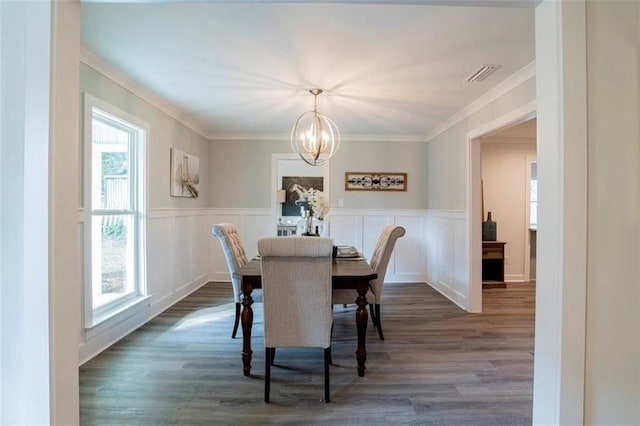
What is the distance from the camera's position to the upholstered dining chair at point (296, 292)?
2.01 metres

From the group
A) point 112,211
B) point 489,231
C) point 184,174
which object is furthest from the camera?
point 489,231

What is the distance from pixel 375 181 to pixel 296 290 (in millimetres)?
3696

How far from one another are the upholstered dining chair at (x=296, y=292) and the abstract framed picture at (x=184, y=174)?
262cm

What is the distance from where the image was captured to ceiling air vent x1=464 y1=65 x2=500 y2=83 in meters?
2.80

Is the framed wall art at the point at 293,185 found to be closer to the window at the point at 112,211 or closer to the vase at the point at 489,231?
the vase at the point at 489,231

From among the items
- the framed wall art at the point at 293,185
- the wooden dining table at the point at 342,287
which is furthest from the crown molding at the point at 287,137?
the wooden dining table at the point at 342,287

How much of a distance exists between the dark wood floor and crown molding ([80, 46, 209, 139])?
7.49 ft

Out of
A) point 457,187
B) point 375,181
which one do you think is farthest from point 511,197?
point 375,181

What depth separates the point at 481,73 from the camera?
2.91 metres
